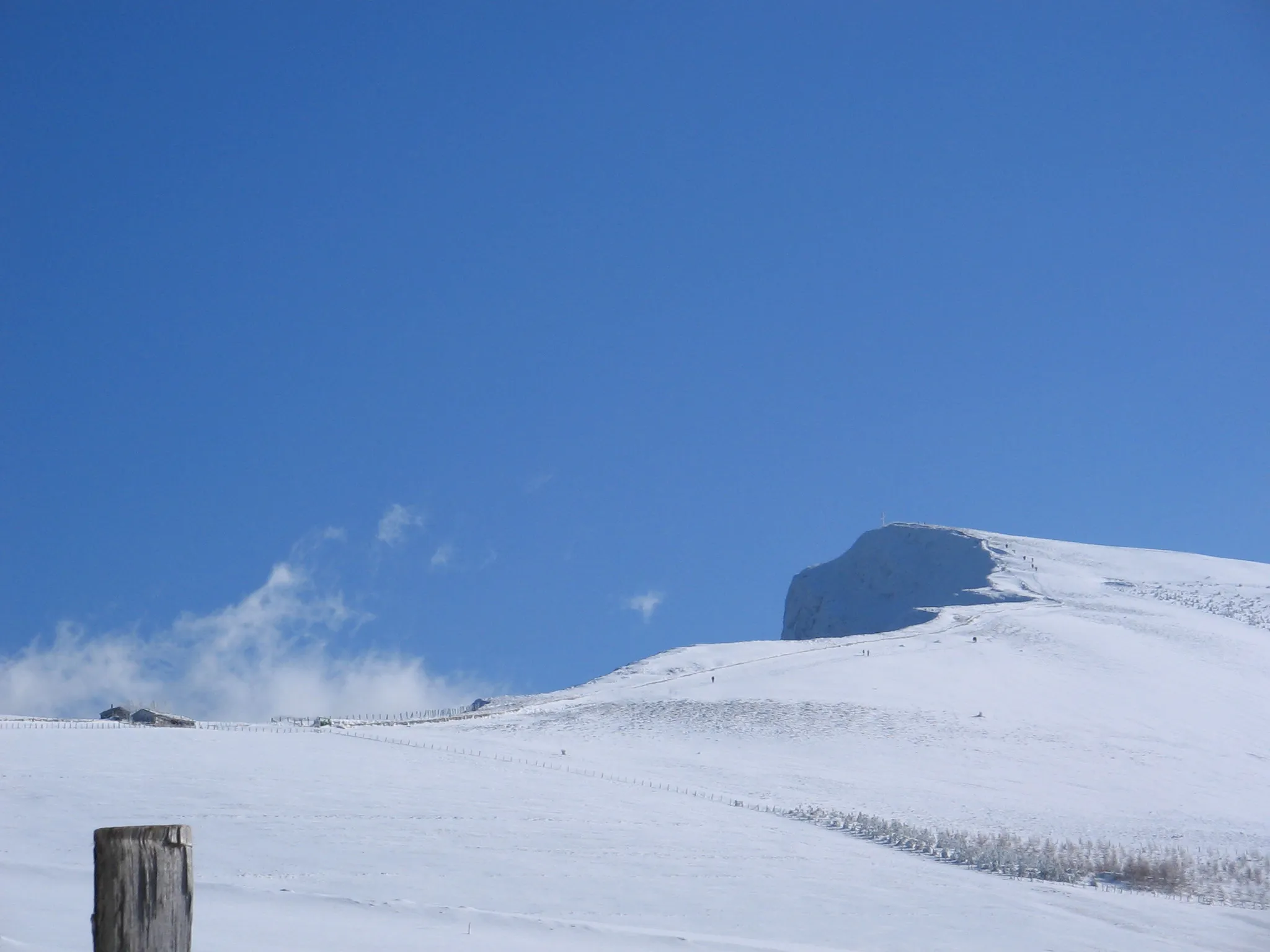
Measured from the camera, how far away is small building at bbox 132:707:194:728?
131 ft

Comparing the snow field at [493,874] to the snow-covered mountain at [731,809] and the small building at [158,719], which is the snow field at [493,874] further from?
the small building at [158,719]

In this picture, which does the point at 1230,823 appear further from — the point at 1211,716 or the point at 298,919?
the point at 298,919

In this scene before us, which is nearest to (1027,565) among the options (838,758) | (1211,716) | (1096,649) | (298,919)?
(1096,649)

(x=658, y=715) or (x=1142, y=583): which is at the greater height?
(x=1142, y=583)

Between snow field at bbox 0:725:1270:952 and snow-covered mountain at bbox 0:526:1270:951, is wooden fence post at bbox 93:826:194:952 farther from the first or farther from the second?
snow-covered mountain at bbox 0:526:1270:951

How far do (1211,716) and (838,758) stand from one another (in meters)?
22.4

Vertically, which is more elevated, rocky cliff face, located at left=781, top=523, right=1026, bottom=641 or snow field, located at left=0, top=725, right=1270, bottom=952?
rocky cliff face, located at left=781, top=523, right=1026, bottom=641

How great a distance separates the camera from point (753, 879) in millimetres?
18844

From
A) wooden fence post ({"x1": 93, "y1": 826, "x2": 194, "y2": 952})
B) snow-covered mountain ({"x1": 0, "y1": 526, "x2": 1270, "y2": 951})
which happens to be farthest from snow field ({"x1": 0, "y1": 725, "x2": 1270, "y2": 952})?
wooden fence post ({"x1": 93, "y1": 826, "x2": 194, "y2": 952})

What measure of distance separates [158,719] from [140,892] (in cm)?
4028

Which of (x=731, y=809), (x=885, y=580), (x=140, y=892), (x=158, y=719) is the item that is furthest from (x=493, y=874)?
(x=885, y=580)

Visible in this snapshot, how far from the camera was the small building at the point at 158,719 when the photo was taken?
39.9m

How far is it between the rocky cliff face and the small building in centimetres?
7729

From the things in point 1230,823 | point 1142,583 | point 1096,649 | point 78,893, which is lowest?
point 1230,823
